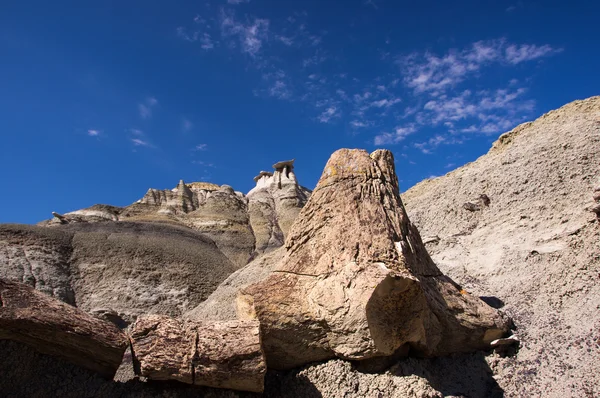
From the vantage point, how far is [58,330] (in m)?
3.97

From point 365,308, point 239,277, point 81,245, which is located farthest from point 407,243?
point 81,245

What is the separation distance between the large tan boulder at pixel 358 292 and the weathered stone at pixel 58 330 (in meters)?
1.59

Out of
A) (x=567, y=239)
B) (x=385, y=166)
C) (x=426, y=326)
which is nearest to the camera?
(x=426, y=326)

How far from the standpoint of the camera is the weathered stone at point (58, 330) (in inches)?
151

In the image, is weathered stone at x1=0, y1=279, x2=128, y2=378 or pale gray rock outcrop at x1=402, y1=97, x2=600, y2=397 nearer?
weathered stone at x1=0, y1=279, x2=128, y2=378

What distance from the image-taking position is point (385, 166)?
671 cm

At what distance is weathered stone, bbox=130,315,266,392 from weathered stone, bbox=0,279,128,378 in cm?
27

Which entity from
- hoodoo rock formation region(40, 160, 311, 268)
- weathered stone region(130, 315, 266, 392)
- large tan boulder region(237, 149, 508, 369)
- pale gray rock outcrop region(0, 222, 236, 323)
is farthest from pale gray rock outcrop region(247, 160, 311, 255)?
weathered stone region(130, 315, 266, 392)

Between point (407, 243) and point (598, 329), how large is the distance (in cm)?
248

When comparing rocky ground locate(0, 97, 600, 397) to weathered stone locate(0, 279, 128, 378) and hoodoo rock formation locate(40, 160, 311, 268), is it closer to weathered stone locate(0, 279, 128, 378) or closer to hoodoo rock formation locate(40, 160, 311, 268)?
weathered stone locate(0, 279, 128, 378)

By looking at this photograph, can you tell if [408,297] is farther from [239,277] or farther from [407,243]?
[239,277]

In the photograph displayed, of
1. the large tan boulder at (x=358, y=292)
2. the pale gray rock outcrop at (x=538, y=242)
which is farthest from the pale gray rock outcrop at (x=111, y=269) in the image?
the large tan boulder at (x=358, y=292)

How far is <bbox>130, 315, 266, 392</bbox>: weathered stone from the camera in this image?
4090 millimetres

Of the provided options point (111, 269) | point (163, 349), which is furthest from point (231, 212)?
point (163, 349)
